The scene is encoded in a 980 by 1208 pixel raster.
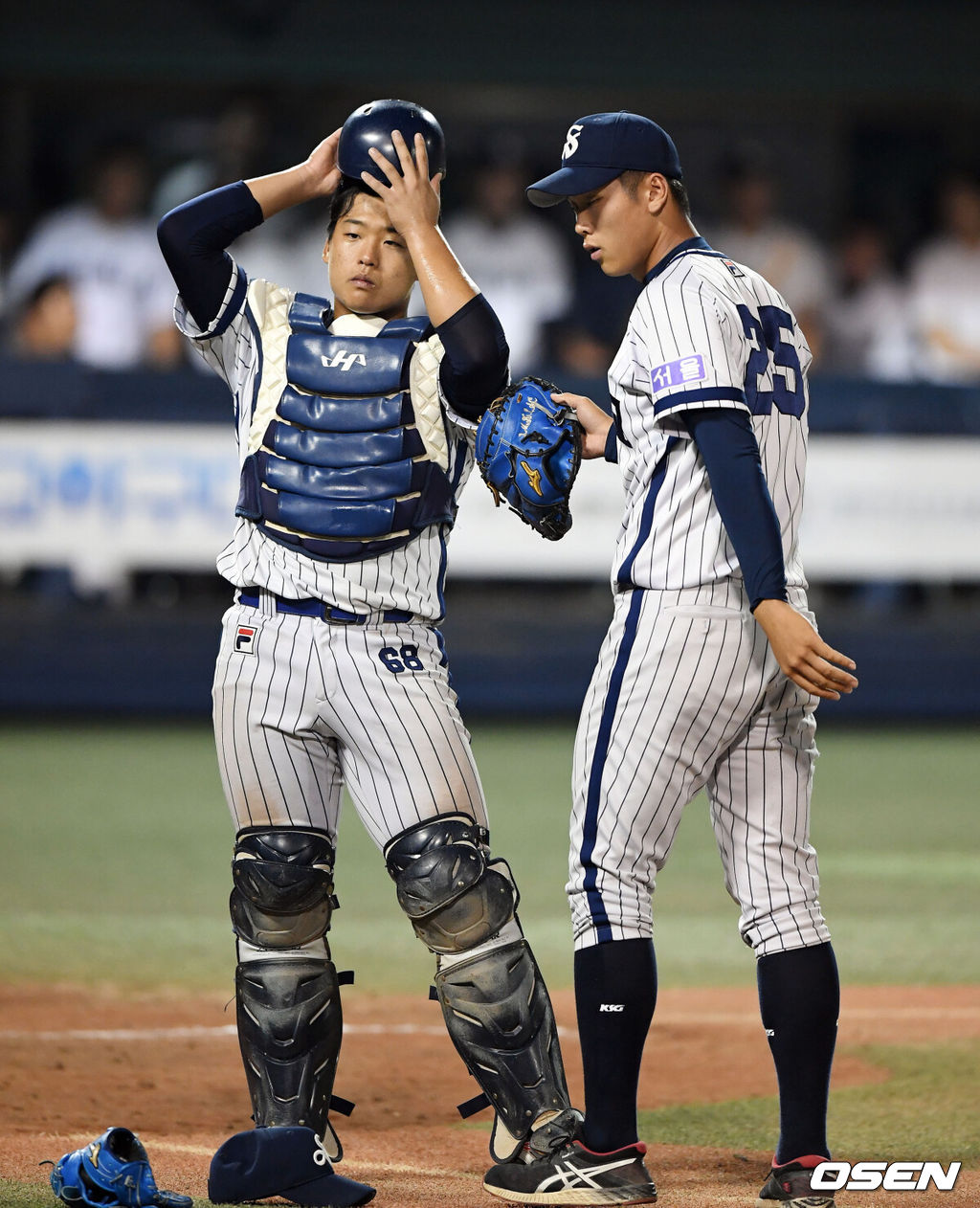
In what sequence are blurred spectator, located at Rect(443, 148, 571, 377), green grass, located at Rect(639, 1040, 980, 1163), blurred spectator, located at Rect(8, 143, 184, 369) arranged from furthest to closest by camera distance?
blurred spectator, located at Rect(443, 148, 571, 377) < blurred spectator, located at Rect(8, 143, 184, 369) < green grass, located at Rect(639, 1040, 980, 1163)

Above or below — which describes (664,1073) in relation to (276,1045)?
below

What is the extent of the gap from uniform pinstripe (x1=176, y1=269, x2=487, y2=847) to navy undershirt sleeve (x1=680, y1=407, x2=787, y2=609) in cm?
58

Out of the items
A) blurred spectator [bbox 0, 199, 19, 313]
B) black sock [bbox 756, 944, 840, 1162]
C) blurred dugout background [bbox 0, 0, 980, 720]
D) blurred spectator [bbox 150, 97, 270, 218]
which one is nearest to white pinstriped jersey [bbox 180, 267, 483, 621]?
black sock [bbox 756, 944, 840, 1162]

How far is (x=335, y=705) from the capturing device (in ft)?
10.4

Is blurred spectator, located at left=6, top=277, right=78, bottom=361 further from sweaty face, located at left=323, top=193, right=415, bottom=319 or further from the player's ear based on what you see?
the player's ear

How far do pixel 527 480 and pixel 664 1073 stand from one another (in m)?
1.67

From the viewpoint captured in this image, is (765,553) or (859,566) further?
(859,566)

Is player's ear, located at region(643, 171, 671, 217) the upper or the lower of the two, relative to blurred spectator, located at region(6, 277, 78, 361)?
lower

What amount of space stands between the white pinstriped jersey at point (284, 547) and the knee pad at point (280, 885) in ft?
1.46

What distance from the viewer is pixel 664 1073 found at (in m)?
4.13

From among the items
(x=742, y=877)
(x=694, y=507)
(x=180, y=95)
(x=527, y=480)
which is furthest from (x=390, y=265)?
(x=180, y=95)

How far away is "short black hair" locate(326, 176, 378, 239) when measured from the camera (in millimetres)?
3291

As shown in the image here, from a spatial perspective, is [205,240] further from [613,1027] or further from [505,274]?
[505,274]

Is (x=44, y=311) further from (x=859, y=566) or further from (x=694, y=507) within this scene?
(x=694, y=507)
